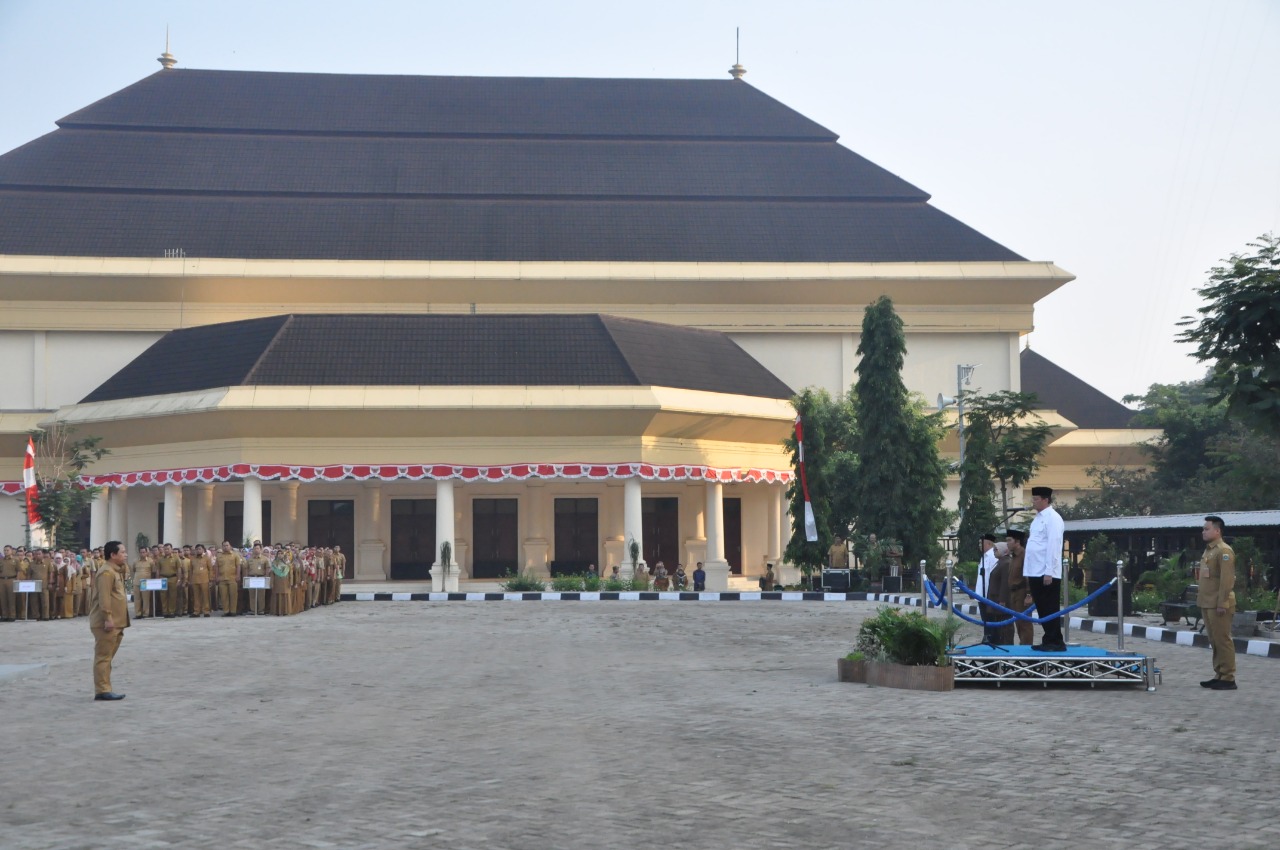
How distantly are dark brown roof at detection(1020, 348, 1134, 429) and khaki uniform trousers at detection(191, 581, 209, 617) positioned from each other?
1412 inches

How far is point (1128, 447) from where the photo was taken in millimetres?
55562

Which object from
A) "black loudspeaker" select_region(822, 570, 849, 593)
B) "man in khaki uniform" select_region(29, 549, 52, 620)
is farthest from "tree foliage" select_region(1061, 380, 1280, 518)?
"man in khaki uniform" select_region(29, 549, 52, 620)

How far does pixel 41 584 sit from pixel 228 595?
394 centimetres

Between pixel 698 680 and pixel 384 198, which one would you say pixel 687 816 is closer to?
pixel 698 680

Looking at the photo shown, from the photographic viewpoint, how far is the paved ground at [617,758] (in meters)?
8.09

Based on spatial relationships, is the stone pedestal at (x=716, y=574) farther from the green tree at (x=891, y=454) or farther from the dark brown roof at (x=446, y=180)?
the dark brown roof at (x=446, y=180)

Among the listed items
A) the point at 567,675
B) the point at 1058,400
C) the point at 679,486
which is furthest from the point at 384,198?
the point at 567,675

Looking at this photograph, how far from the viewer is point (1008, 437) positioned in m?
39.7

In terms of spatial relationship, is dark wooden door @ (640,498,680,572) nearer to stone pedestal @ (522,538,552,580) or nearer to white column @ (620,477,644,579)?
stone pedestal @ (522,538,552,580)

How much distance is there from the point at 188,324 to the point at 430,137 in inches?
520

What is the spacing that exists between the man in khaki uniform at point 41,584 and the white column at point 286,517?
13.4 meters

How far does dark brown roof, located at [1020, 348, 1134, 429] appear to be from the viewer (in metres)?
57.7

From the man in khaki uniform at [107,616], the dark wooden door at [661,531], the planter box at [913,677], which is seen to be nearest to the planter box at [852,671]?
the planter box at [913,677]

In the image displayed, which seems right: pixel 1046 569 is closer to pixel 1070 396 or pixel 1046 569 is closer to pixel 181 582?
pixel 181 582
